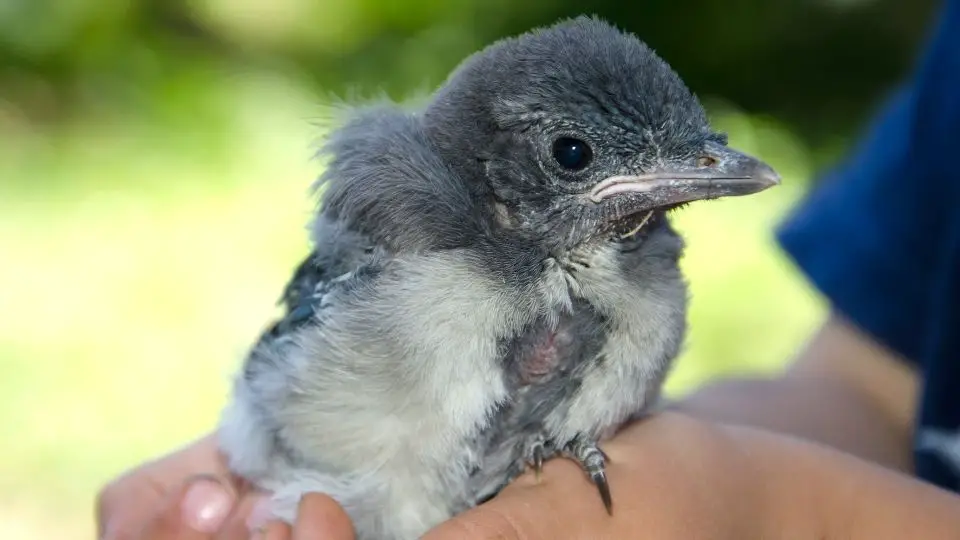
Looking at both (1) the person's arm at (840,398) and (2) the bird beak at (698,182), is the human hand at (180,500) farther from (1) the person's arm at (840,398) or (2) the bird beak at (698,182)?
(1) the person's arm at (840,398)

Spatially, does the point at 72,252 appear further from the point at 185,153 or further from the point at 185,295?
the point at 185,153

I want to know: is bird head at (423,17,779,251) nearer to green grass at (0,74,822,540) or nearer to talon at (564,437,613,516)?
talon at (564,437,613,516)

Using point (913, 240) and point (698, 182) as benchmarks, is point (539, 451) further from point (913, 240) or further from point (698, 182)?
point (913, 240)

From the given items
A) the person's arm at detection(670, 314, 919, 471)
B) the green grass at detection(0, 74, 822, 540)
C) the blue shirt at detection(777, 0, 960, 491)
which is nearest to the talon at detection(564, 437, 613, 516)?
the person's arm at detection(670, 314, 919, 471)

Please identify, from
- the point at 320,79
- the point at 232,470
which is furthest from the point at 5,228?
the point at 232,470

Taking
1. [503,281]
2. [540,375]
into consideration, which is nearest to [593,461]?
[540,375]

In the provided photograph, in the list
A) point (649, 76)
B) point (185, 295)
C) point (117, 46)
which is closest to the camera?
point (649, 76)
